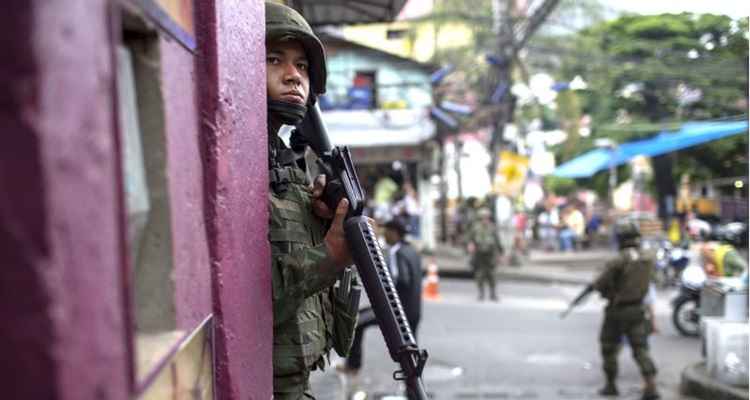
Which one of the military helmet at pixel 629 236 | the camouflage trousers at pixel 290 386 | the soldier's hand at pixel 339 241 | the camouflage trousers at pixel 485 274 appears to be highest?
the soldier's hand at pixel 339 241

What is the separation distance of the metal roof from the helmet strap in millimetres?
2963

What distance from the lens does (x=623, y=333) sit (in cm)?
689

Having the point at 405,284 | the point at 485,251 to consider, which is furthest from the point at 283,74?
the point at 485,251

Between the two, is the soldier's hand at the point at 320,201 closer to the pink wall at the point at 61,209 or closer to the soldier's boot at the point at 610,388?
the pink wall at the point at 61,209

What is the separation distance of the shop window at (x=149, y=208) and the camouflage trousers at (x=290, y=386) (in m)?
0.93

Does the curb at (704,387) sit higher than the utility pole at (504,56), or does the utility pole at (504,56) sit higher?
the utility pole at (504,56)

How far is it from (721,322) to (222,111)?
6.13 meters

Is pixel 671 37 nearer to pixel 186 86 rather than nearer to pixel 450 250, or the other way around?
pixel 450 250

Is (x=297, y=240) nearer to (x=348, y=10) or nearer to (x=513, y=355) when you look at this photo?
(x=348, y=10)

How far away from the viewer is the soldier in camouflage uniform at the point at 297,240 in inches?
76.2

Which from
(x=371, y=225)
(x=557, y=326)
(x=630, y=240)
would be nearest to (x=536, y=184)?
(x=557, y=326)

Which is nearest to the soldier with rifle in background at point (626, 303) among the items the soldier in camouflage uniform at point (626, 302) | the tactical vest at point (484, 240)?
the soldier in camouflage uniform at point (626, 302)

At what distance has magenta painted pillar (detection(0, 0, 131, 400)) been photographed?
686 millimetres

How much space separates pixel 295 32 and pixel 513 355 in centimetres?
697
